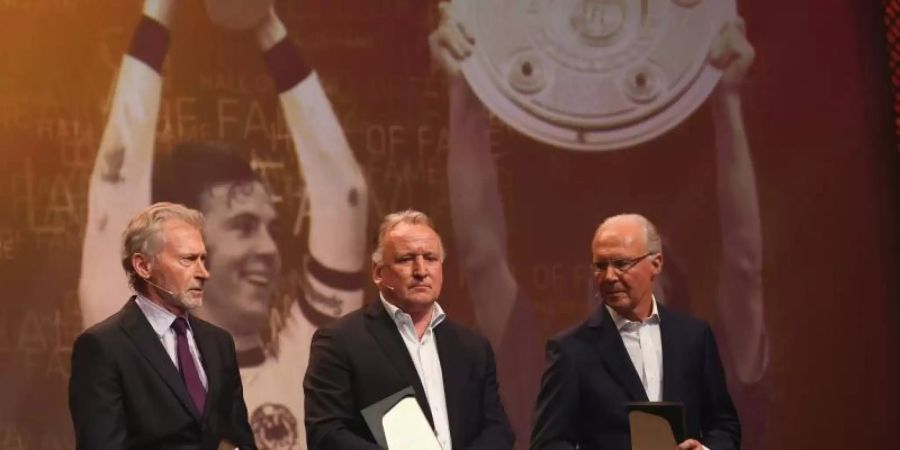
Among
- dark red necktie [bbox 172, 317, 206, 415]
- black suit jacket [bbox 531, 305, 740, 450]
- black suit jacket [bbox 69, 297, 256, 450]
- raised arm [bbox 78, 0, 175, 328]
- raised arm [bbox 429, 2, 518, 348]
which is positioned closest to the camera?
black suit jacket [bbox 69, 297, 256, 450]

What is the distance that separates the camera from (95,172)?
5.28m

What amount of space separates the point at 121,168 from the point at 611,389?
87.8 inches

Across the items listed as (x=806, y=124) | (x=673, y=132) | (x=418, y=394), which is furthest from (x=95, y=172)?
(x=806, y=124)

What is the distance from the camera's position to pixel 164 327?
387cm

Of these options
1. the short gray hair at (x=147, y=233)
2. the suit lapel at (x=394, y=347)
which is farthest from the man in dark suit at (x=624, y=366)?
the short gray hair at (x=147, y=233)

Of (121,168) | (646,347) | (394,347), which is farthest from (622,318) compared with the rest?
(121,168)

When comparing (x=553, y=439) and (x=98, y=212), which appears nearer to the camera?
(x=553, y=439)

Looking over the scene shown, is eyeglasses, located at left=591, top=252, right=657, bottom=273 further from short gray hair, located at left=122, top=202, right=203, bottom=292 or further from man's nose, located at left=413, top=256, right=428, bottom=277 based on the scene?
short gray hair, located at left=122, top=202, right=203, bottom=292

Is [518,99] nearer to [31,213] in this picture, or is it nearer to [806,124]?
[806,124]

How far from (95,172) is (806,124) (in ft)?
9.57

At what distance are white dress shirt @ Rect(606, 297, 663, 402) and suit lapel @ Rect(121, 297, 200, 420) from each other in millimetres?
1344

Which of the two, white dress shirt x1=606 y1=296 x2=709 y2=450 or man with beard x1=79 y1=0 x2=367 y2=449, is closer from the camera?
white dress shirt x1=606 y1=296 x2=709 y2=450

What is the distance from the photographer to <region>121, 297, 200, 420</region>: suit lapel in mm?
3756

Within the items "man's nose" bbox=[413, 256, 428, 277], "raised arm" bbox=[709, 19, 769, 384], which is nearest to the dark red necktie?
"man's nose" bbox=[413, 256, 428, 277]
